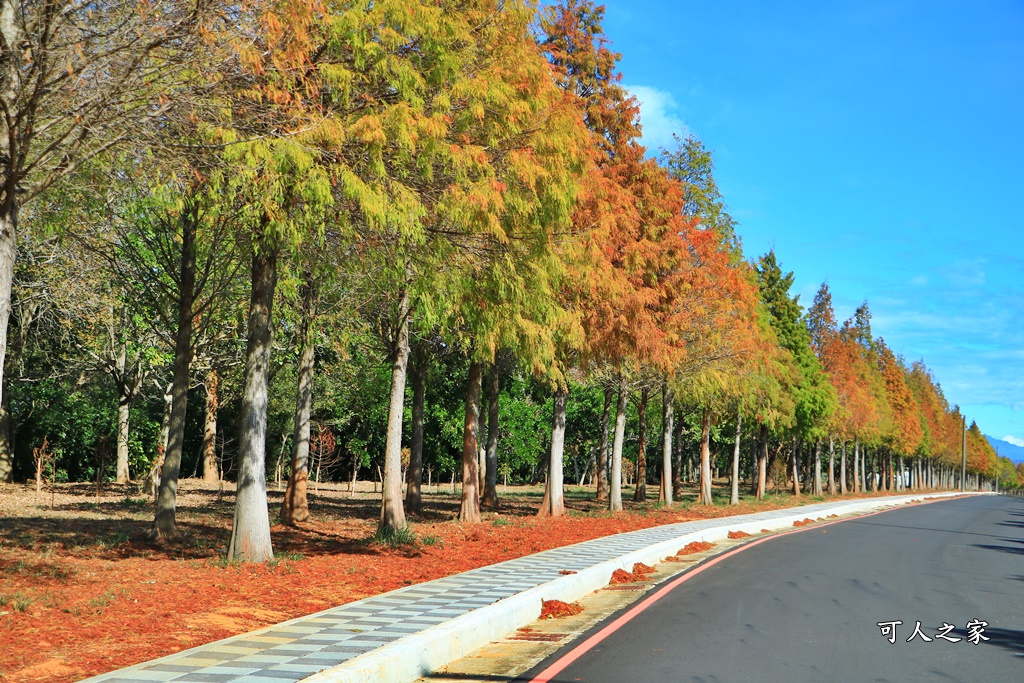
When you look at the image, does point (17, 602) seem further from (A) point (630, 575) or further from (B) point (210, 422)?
(B) point (210, 422)

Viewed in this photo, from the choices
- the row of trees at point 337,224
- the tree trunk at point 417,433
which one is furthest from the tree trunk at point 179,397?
the tree trunk at point 417,433

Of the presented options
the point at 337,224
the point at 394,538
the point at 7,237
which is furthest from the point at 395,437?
the point at 7,237

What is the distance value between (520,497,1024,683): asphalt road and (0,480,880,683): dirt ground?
3.68 meters

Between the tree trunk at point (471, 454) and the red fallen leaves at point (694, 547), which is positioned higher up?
the tree trunk at point (471, 454)

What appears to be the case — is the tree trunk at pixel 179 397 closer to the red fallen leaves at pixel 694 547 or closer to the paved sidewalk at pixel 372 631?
the paved sidewalk at pixel 372 631

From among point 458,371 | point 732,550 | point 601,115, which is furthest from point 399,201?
point 458,371

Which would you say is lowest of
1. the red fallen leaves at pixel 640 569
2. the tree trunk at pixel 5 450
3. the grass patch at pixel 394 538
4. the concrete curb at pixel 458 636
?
the red fallen leaves at pixel 640 569

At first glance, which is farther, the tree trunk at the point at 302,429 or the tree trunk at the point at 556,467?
the tree trunk at the point at 556,467

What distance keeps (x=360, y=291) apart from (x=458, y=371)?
13401mm

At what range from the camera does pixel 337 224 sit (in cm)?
1160

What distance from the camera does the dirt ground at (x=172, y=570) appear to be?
780 centimetres

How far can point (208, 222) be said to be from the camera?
591 inches

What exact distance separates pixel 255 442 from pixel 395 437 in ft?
16.3

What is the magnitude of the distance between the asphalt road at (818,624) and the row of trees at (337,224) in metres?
5.74
